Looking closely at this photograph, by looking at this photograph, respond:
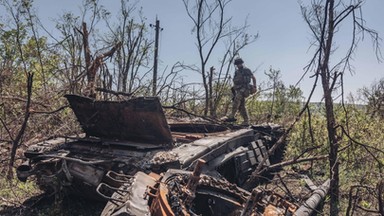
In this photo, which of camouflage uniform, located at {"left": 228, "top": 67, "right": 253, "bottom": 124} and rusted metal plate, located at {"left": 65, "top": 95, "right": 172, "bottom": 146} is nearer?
rusted metal plate, located at {"left": 65, "top": 95, "right": 172, "bottom": 146}

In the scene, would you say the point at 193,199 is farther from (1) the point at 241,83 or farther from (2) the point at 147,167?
(1) the point at 241,83

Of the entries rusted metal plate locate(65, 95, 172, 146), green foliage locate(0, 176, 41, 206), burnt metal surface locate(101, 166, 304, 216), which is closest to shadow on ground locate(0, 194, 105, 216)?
green foliage locate(0, 176, 41, 206)

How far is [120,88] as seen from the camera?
13203mm

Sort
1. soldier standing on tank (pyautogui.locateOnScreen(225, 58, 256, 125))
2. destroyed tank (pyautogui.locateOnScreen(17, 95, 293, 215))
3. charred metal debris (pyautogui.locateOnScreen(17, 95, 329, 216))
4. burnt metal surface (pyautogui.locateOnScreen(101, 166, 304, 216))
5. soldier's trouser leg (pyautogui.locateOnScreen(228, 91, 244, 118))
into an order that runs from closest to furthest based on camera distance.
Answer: burnt metal surface (pyautogui.locateOnScreen(101, 166, 304, 216)) < charred metal debris (pyautogui.locateOnScreen(17, 95, 329, 216)) < destroyed tank (pyautogui.locateOnScreen(17, 95, 293, 215)) < soldier standing on tank (pyautogui.locateOnScreen(225, 58, 256, 125)) < soldier's trouser leg (pyautogui.locateOnScreen(228, 91, 244, 118))

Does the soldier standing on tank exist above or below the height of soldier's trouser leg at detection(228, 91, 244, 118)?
above

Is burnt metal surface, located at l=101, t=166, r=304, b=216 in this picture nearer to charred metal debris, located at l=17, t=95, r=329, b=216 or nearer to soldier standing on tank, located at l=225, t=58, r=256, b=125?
charred metal debris, located at l=17, t=95, r=329, b=216

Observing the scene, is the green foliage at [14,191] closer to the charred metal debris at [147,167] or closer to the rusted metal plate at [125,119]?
the charred metal debris at [147,167]

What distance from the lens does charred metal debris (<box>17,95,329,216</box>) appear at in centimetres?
358

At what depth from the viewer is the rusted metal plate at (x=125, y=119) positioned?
17.5 feet

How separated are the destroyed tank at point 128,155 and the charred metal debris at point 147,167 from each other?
1cm

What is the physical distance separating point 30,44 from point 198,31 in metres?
7.26

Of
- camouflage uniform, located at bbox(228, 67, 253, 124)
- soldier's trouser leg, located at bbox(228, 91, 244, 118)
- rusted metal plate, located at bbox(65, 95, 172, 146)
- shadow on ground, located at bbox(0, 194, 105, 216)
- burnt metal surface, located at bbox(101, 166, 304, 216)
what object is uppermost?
camouflage uniform, located at bbox(228, 67, 253, 124)

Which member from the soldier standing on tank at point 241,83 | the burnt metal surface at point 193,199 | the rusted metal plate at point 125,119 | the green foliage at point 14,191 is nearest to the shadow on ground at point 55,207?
the green foliage at point 14,191

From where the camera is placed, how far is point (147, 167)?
463 centimetres
